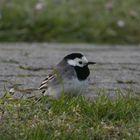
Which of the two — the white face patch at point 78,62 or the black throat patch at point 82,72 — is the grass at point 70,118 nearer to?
the black throat patch at point 82,72

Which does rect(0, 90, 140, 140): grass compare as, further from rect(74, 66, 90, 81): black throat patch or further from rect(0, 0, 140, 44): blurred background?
rect(0, 0, 140, 44): blurred background

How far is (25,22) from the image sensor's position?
1020cm

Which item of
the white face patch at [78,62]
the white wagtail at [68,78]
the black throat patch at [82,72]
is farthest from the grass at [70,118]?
the white face patch at [78,62]

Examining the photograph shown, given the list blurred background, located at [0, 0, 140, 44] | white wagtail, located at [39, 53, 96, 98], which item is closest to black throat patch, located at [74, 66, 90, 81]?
white wagtail, located at [39, 53, 96, 98]

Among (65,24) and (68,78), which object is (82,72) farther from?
(65,24)

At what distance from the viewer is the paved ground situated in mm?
6758

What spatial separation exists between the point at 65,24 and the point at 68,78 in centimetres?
455

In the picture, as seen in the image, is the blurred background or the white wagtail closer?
the white wagtail

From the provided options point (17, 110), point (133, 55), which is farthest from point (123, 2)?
point (17, 110)

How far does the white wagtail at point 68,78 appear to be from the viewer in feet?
18.8

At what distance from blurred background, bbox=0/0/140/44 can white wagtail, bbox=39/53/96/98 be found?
4.06 meters

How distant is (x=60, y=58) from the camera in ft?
27.4

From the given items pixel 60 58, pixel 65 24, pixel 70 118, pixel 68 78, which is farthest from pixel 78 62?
pixel 65 24

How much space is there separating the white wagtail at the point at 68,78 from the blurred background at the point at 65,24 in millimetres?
4061
